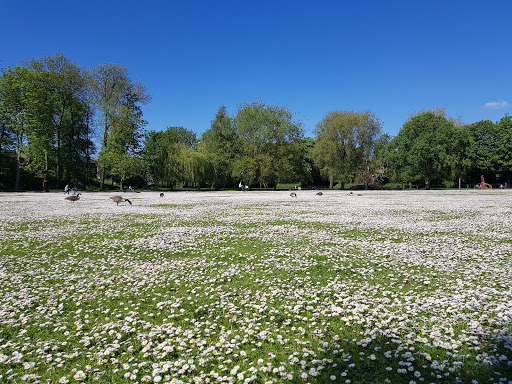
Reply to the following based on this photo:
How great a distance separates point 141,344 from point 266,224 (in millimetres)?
11132

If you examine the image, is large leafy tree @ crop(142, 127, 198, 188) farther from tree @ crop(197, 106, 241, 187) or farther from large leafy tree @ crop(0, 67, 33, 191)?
large leafy tree @ crop(0, 67, 33, 191)

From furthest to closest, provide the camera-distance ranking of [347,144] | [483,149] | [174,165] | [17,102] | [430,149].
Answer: [483,149] < [347,144] < [430,149] < [174,165] < [17,102]

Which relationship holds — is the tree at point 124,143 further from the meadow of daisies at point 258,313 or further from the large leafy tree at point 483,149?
the large leafy tree at point 483,149

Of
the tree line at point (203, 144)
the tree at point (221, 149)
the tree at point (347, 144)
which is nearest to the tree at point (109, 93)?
the tree line at point (203, 144)

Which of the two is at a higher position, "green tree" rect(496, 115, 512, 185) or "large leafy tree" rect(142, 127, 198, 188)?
"green tree" rect(496, 115, 512, 185)

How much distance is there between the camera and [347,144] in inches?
2805

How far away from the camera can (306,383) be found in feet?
10.9

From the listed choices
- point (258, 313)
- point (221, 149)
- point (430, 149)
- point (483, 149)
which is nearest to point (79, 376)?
point (258, 313)

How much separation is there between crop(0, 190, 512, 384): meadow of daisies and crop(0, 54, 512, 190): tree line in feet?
173

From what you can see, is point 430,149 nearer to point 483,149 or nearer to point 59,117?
point 483,149

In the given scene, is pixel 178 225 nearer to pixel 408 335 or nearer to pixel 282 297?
pixel 282 297

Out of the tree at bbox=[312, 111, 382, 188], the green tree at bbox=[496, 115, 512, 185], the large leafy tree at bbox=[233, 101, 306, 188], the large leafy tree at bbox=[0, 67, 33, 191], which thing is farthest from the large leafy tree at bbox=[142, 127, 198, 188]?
the green tree at bbox=[496, 115, 512, 185]

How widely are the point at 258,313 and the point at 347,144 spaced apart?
70898 millimetres

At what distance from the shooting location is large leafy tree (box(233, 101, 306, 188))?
220ft
